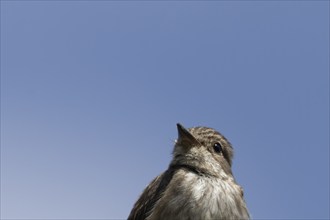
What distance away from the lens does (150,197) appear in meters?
10.1

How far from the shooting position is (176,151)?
35.7ft

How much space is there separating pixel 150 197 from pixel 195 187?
82 cm

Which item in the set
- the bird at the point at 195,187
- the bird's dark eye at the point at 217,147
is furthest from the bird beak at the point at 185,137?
the bird's dark eye at the point at 217,147

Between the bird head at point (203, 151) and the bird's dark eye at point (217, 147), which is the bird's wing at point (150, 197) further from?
the bird's dark eye at point (217, 147)

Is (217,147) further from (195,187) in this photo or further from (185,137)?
(195,187)

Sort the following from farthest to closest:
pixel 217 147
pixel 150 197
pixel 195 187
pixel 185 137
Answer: pixel 217 147 → pixel 185 137 → pixel 150 197 → pixel 195 187

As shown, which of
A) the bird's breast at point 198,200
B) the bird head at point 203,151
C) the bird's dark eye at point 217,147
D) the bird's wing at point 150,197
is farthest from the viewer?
the bird's dark eye at point 217,147

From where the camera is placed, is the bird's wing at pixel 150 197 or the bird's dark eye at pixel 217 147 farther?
the bird's dark eye at pixel 217 147

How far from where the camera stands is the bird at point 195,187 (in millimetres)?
9352

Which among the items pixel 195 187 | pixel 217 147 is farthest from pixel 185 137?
pixel 195 187

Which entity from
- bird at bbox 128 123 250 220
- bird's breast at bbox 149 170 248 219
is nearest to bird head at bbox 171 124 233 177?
bird at bbox 128 123 250 220

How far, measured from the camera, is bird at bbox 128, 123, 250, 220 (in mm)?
9352

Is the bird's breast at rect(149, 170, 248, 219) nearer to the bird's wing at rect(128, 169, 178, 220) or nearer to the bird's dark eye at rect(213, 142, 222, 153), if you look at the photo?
the bird's wing at rect(128, 169, 178, 220)

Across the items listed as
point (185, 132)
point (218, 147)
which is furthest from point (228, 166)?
point (185, 132)
